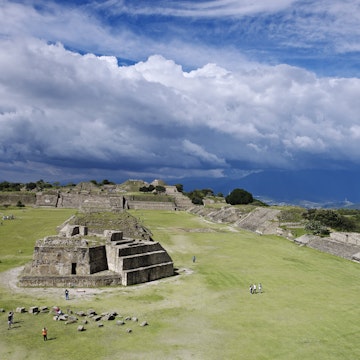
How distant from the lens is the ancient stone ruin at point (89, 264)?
27359mm

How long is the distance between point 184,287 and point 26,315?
11.4 m

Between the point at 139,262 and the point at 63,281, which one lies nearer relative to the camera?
the point at 63,281

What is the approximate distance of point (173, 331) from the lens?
64.9 feet

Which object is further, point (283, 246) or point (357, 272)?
point (283, 246)

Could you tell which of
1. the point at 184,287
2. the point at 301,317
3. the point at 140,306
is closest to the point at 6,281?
the point at 140,306

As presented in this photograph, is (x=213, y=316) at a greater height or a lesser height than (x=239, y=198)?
lesser

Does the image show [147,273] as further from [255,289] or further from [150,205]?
[150,205]

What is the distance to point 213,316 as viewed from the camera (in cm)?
2211

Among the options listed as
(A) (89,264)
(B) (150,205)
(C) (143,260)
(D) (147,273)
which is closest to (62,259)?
(A) (89,264)

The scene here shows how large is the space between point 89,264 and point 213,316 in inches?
447

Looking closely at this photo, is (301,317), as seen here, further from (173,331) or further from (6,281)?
(6,281)

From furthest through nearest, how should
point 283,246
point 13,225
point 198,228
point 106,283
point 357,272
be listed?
point 198,228
point 13,225
point 283,246
point 357,272
point 106,283

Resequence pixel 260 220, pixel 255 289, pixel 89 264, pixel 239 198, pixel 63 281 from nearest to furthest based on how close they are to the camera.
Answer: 1. pixel 63 281
2. pixel 255 289
3. pixel 89 264
4. pixel 260 220
5. pixel 239 198

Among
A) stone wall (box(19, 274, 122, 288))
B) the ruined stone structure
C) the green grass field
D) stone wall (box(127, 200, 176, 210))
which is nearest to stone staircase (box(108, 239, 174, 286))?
the green grass field
